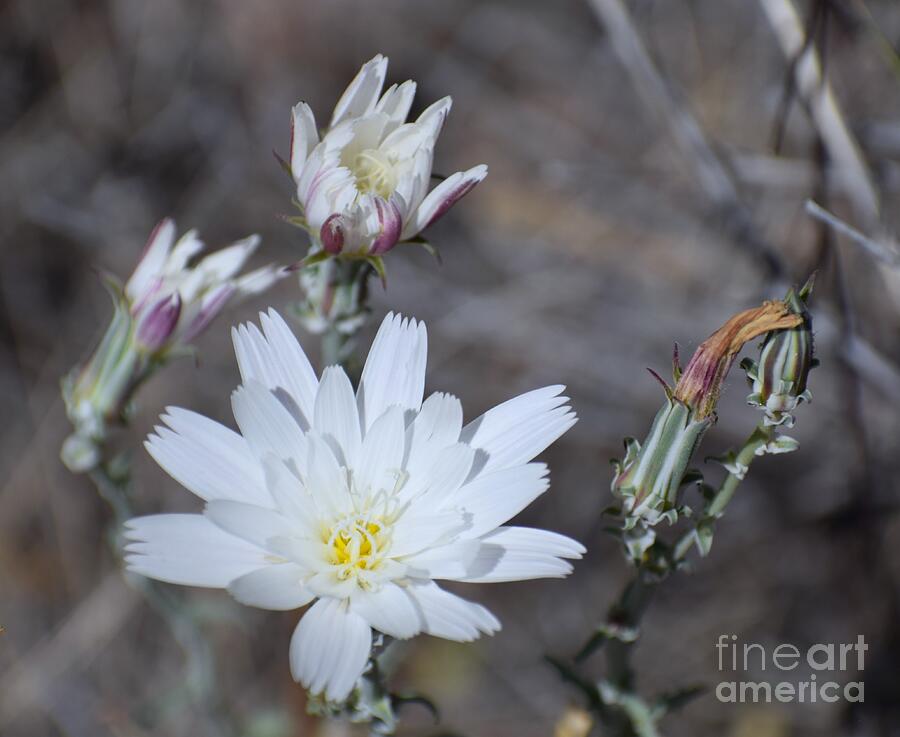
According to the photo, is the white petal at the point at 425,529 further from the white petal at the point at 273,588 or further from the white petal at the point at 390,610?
the white petal at the point at 273,588

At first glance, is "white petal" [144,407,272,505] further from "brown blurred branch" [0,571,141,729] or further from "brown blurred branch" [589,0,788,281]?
"brown blurred branch" [0,571,141,729]

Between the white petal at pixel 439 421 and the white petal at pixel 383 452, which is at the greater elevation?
the white petal at pixel 439 421

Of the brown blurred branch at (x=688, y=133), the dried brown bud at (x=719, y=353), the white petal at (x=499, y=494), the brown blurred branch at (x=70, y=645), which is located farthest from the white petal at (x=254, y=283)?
the brown blurred branch at (x=70, y=645)

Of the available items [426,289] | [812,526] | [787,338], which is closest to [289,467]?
[787,338]

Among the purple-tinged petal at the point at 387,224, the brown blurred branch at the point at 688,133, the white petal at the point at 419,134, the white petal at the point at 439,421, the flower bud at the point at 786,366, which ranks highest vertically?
the brown blurred branch at the point at 688,133

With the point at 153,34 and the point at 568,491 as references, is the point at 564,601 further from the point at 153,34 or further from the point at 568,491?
the point at 153,34

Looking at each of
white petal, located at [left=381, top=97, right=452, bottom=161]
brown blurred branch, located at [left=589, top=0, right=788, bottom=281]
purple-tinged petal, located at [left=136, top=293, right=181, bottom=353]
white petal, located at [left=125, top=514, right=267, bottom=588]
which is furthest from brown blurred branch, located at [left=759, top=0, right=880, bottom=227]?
white petal, located at [left=125, top=514, right=267, bottom=588]

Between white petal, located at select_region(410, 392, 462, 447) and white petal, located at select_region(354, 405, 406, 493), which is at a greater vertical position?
white petal, located at select_region(410, 392, 462, 447)

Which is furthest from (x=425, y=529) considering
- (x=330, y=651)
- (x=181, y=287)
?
(x=181, y=287)
